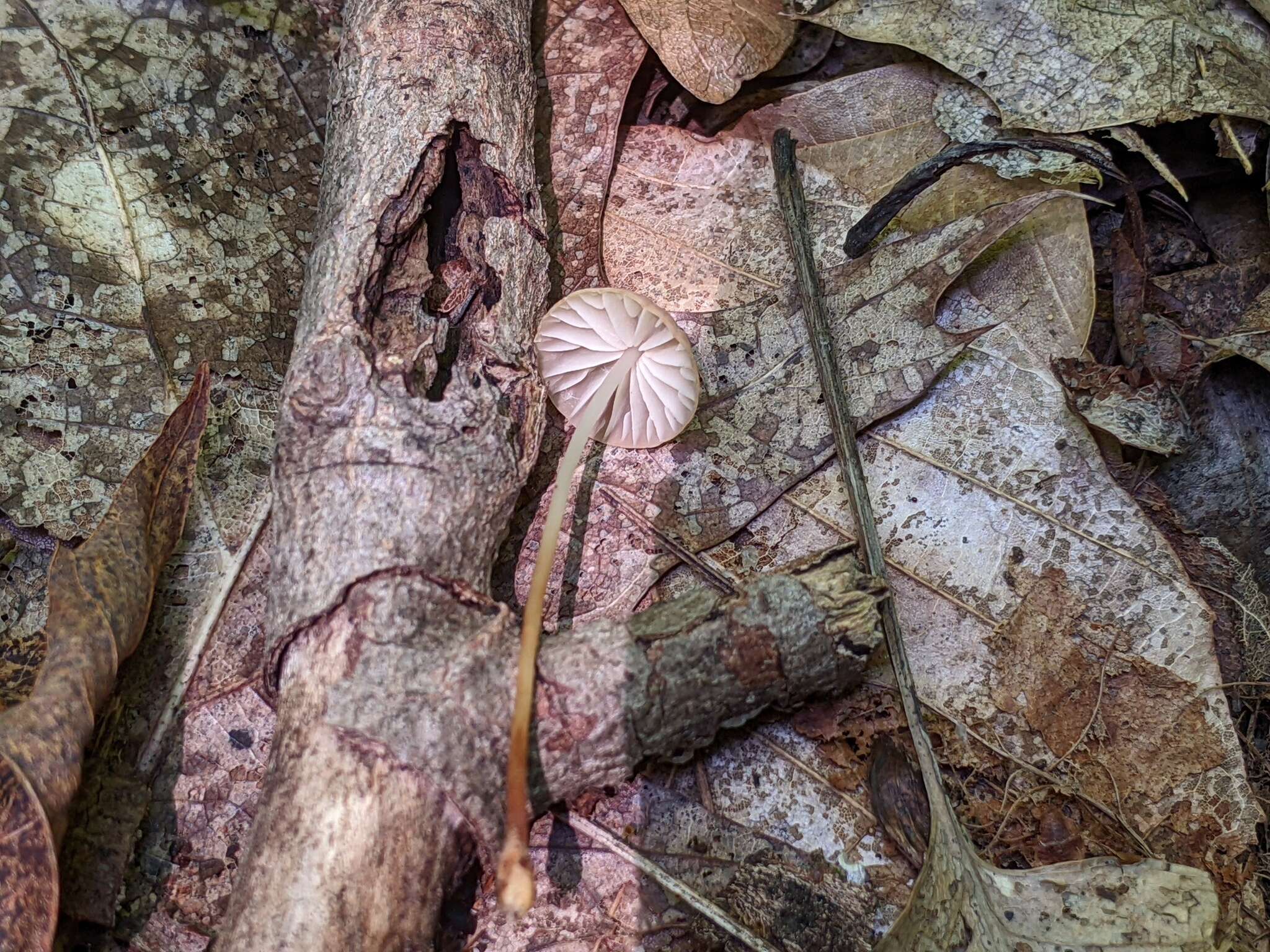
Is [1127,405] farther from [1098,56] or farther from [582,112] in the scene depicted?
[582,112]

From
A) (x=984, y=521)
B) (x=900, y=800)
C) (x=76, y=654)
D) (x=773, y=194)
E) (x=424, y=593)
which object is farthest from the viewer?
(x=773, y=194)

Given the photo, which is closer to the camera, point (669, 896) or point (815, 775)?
point (669, 896)

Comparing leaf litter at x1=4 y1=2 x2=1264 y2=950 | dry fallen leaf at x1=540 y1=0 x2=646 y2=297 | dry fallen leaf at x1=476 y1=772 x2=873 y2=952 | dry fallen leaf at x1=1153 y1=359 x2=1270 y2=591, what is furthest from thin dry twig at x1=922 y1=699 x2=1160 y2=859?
dry fallen leaf at x1=540 y1=0 x2=646 y2=297

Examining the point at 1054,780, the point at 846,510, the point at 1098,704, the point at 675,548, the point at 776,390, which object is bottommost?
→ the point at 1054,780

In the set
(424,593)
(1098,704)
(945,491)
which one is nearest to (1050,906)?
(1098,704)

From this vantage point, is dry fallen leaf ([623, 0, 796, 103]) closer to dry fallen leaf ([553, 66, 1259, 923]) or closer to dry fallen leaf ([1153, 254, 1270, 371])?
dry fallen leaf ([553, 66, 1259, 923])

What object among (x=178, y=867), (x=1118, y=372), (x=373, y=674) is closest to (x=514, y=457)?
(x=373, y=674)
